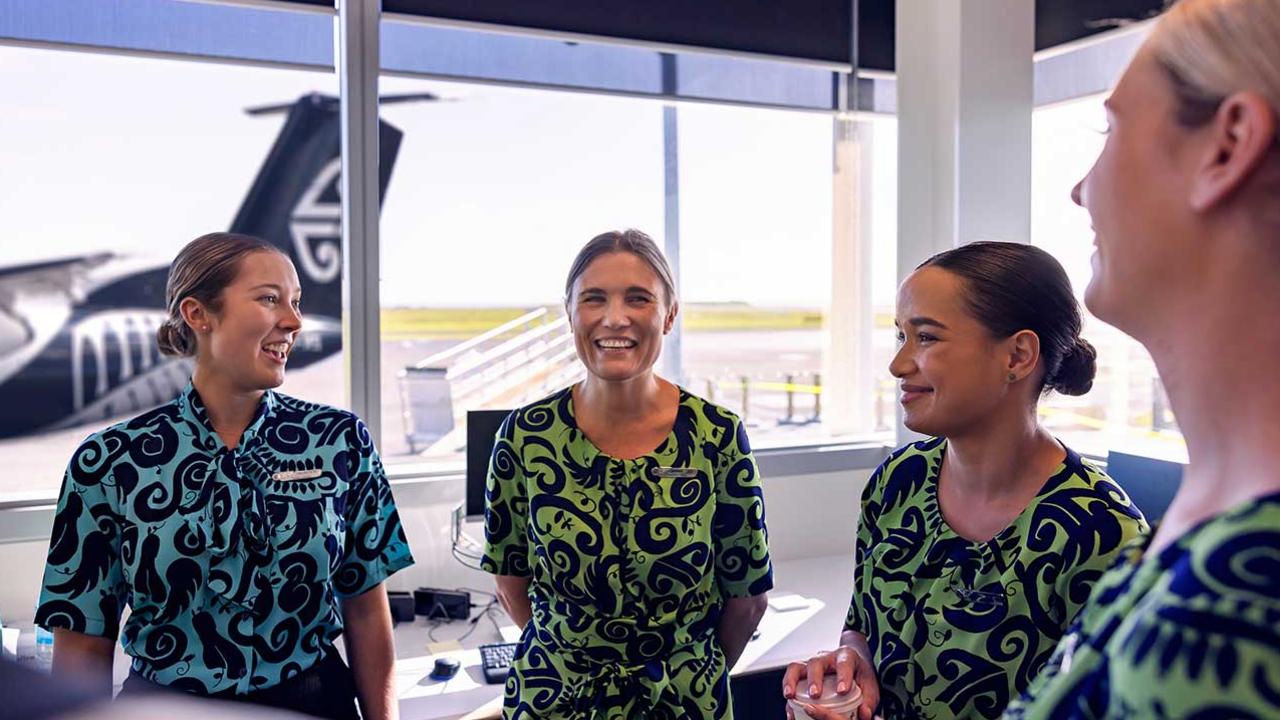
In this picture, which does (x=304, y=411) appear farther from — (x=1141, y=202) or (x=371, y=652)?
(x=1141, y=202)

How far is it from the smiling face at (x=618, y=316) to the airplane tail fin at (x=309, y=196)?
1674mm

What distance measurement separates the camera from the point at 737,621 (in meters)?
2.03

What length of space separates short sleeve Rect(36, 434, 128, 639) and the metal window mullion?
1.56 m

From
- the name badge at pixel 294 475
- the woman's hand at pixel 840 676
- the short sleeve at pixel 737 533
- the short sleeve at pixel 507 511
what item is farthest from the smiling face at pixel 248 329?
the woman's hand at pixel 840 676

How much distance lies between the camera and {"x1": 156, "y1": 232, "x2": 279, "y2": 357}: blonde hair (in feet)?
6.39

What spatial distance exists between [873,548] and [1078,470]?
Answer: 38 cm

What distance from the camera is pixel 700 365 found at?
12.4 metres

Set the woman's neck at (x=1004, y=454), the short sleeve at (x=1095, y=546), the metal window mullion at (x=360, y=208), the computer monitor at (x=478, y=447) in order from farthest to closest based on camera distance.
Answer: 1. the metal window mullion at (x=360, y=208)
2. the computer monitor at (x=478, y=447)
3. the woman's neck at (x=1004, y=454)
4. the short sleeve at (x=1095, y=546)

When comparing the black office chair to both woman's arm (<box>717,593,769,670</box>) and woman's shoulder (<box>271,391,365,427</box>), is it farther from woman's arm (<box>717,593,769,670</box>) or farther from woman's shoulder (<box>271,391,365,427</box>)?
woman's shoulder (<box>271,391,365,427</box>)

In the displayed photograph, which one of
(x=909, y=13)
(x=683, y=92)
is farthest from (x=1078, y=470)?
(x=683, y=92)

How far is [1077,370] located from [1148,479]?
130cm

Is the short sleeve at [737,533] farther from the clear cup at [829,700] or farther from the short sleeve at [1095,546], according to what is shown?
the short sleeve at [1095,546]

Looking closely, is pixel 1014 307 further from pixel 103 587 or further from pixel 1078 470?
pixel 103 587

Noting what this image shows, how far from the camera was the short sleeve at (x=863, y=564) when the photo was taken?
5.40 feet
